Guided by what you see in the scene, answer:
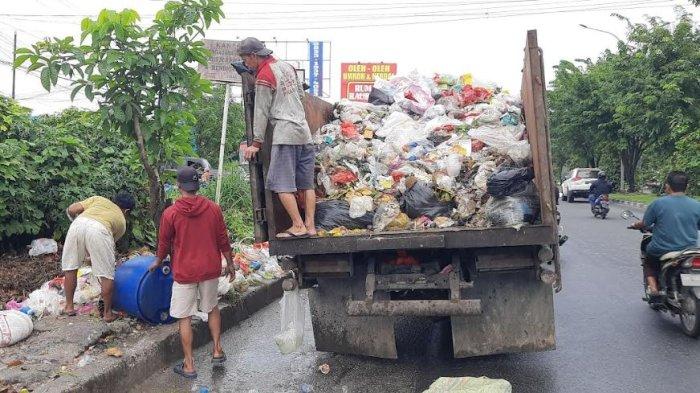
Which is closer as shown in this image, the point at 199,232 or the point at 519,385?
the point at 519,385

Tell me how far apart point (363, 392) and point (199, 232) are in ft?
5.78

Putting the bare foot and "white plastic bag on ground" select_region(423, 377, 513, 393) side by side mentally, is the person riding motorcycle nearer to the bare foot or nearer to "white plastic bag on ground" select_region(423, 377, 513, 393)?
"white plastic bag on ground" select_region(423, 377, 513, 393)

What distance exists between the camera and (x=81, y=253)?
5.45 m

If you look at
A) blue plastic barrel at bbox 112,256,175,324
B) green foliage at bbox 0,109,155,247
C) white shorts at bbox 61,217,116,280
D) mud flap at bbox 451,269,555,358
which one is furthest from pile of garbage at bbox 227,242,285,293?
mud flap at bbox 451,269,555,358

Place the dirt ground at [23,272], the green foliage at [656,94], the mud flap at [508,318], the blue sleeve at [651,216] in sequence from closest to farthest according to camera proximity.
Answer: the mud flap at [508,318]
the blue sleeve at [651,216]
the dirt ground at [23,272]
the green foliage at [656,94]

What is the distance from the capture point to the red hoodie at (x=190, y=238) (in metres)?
4.86

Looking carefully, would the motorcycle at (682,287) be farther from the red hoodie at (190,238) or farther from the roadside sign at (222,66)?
the roadside sign at (222,66)

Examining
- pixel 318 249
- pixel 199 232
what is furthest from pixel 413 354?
pixel 199 232

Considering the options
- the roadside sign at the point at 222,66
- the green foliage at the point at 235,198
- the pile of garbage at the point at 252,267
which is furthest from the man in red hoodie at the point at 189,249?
the green foliage at the point at 235,198

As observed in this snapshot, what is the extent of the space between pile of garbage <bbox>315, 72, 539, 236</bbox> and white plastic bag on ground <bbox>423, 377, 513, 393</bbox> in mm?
1039

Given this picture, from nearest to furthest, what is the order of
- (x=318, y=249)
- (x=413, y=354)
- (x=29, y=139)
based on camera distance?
1. (x=318, y=249)
2. (x=413, y=354)
3. (x=29, y=139)

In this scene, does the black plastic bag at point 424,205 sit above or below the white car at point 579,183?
below

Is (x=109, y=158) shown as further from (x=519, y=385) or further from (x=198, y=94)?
(x=519, y=385)

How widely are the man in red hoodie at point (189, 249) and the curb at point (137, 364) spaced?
241 mm
